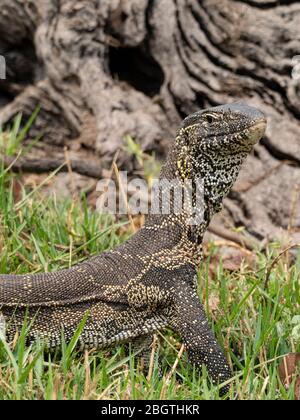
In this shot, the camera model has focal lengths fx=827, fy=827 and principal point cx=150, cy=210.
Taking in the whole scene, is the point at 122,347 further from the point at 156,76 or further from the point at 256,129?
the point at 156,76

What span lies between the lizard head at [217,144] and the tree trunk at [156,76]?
193cm

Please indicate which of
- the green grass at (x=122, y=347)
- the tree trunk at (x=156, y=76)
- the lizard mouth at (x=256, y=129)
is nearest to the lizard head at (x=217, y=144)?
the lizard mouth at (x=256, y=129)

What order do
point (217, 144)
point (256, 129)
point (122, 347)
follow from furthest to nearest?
point (122, 347), point (217, 144), point (256, 129)

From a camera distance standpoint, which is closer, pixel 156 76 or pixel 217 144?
pixel 217 144

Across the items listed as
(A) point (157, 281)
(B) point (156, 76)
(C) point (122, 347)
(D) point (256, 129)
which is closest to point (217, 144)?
(D) point (256, 129)

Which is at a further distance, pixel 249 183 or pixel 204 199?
pixel 249 183

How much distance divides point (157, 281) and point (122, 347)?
520 millimetres

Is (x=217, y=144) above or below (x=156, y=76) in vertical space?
below

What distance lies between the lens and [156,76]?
9.18m

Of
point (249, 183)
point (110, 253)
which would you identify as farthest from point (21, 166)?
point (110, 253)

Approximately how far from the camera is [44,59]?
363 inches

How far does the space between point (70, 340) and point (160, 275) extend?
0.73m
